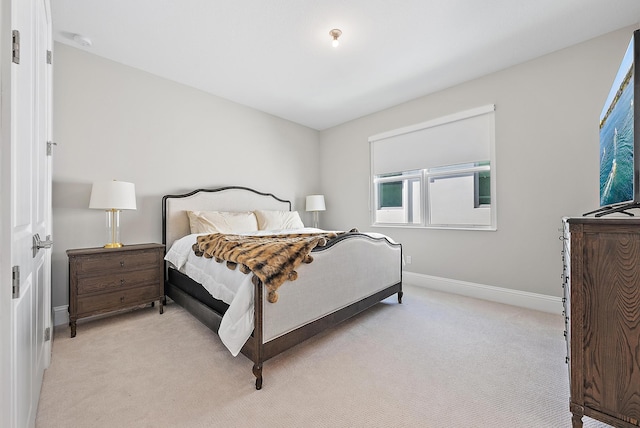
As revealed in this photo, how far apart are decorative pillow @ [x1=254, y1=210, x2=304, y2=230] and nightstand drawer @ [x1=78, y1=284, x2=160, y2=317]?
4.91ft

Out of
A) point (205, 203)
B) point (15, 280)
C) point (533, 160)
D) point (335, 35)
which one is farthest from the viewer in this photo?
point (205, 203)

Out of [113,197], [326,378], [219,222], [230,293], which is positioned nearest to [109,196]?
[113,197]

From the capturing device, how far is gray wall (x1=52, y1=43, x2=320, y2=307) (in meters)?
2.59

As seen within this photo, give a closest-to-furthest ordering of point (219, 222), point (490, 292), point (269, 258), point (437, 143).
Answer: point (269, 258)
point (490, 292)
point (219, 222)
point (437, 143)

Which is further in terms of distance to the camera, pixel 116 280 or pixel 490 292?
pixel 490 292

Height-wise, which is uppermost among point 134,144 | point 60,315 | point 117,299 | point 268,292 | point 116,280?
point 134,144

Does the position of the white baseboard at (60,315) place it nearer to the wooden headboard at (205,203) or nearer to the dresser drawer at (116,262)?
the dresser drawer at (116,262)

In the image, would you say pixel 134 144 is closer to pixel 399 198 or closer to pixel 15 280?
pixel 15 280

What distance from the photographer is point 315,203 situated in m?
4.61

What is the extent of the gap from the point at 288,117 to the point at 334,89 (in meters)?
1.24

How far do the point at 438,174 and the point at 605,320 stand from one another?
275 centimetres

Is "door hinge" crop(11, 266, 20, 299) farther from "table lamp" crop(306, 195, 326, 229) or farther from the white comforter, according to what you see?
"table lamp" crop(306, 195, 326, 229)

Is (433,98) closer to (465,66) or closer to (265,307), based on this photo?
(465,66)

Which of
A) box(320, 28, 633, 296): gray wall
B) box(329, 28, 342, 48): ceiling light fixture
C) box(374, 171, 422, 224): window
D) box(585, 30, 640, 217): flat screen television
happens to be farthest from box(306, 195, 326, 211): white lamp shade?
→ box(585, 30, 640, 217): flat screen television
